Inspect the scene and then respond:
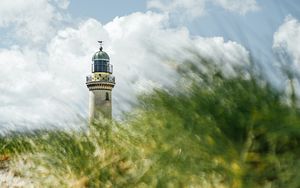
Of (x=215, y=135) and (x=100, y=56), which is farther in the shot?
(x=100, y=56)

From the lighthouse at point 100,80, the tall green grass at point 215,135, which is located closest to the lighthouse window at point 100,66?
the lighthouse at point 100,80

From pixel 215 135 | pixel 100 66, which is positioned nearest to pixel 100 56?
pixel 100 66

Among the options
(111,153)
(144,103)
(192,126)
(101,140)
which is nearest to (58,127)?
(101,140)

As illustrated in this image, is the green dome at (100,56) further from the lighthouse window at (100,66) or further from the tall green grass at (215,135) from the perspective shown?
the tall green grass at (215,135)

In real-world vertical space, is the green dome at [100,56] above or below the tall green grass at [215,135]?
above

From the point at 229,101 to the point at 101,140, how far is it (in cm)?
206

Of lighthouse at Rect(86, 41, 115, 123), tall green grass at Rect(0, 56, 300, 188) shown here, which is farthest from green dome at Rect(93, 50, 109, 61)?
tall green grass at Rect(0, 56, 300, 188)

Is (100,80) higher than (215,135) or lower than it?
higher

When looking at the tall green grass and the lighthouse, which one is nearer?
the tall green grass

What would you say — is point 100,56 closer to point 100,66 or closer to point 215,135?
point 100,66

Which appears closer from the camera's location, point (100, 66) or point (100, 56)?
point (100, 66)

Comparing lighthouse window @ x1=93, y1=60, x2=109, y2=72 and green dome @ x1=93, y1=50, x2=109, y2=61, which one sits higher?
green dome @ x1=93, y1=50, x2=109, y2=61

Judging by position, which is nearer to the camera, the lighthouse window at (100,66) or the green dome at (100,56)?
the lighthouse window at (100,66)

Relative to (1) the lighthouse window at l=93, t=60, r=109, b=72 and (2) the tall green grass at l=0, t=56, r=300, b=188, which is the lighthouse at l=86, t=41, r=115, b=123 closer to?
(1) the lighthouse window at l=93, t=60, r=109, b=72
